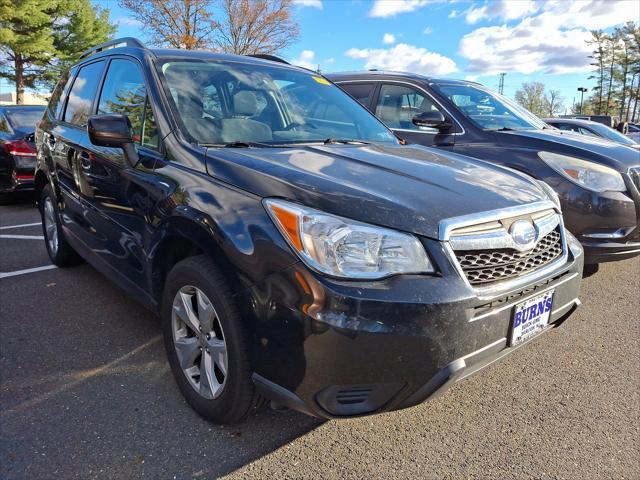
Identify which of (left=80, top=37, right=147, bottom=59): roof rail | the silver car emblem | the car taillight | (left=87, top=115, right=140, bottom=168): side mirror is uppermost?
(left=80, top=37, right=147, bottom=59): roof rail

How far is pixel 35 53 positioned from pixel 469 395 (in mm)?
36591

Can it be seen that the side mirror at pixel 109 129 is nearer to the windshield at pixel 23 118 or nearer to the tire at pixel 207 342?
the tire at pixel 207 342

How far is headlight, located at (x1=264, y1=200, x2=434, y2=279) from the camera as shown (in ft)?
5.67

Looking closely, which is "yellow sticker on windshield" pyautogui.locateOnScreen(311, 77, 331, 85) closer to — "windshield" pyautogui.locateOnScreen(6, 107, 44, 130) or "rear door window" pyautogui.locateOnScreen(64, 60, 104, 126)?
"rear door window" pyautogui.locateOnScreen(64, 60, 104, 126)

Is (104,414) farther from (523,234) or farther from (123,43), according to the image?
(123,43)

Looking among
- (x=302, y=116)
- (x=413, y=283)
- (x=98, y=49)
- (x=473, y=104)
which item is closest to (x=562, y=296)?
(x=413, y=283)

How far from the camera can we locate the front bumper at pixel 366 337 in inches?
65.9

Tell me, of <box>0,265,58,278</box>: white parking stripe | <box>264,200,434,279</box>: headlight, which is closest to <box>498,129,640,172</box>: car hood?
<box>264,200,434,279</box>: headlight

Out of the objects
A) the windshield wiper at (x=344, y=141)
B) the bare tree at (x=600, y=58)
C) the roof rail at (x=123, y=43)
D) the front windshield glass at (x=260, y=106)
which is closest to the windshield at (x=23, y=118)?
the roof rail at (x=123, y=43)

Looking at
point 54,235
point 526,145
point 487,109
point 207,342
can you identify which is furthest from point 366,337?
point 487,109

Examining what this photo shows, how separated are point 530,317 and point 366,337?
0.84 m

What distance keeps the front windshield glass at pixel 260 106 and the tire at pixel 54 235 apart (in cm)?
212

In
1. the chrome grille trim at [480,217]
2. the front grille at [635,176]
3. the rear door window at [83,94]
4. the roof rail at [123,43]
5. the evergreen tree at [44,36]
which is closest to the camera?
the chrome grille trim at [480,217]

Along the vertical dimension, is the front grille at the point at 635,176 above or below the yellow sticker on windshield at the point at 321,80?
below
